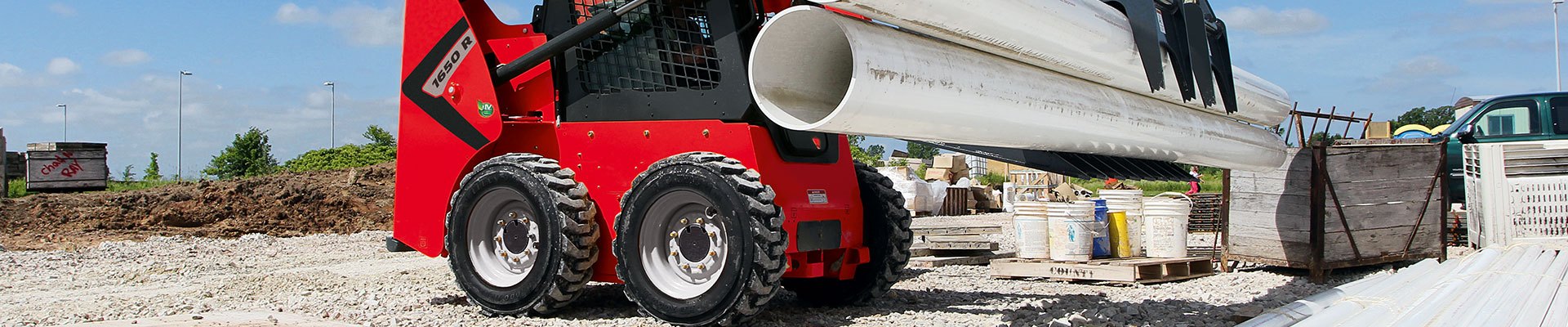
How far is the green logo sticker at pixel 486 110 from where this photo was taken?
6.81m

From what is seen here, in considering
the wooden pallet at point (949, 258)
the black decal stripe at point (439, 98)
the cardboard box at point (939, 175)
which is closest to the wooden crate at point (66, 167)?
the black decal stripe at point (439, 98)

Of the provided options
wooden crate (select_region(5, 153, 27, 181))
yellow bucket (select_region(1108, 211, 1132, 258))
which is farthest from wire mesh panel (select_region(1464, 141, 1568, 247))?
wooden crate (select_region(5, 153, 27, 181))

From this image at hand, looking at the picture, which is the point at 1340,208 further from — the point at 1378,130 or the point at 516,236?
the point at 1378,130

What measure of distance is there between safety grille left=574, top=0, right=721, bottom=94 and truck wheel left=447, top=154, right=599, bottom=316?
653 mm

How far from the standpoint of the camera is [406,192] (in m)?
7.40

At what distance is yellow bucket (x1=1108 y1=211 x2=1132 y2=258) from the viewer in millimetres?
8672

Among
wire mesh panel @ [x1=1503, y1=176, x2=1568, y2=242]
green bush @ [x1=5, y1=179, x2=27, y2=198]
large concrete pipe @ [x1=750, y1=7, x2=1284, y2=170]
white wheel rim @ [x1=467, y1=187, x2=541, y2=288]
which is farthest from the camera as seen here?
green bush @ [x1=5, y1=179, x2=27, y2=198]

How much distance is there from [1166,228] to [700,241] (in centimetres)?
431

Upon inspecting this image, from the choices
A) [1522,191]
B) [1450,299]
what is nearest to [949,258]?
[1522,191]

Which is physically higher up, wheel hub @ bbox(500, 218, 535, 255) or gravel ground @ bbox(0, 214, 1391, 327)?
wheel hub @ bbox(500, 218, 535, 255)

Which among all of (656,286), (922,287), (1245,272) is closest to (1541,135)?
(1245,272)

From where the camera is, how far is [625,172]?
6.36 meters

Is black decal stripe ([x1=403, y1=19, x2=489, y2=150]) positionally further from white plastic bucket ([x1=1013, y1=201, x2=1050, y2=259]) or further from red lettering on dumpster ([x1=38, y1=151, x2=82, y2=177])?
red lettering on dumpster ([x1=38, y1=151, x2=82, y2=177])

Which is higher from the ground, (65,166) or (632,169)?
(65,166)
